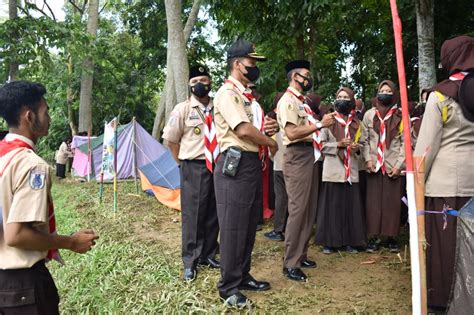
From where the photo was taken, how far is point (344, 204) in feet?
16.1

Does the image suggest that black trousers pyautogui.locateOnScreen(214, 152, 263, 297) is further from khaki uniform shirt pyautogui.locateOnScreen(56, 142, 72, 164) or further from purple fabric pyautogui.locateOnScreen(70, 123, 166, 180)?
khaki uniform shirt pyautogui.locateOnScreen(56, 142, 72, 164)

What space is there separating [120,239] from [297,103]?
10.4 feet

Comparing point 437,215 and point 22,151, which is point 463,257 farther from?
point 22,151

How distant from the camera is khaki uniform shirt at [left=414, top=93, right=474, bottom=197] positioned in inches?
Answer: 117

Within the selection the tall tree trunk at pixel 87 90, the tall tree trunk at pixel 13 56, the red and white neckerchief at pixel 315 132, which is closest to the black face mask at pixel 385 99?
the red and white neckerchief at pixel 315 132

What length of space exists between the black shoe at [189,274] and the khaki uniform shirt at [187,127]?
41.3 inches

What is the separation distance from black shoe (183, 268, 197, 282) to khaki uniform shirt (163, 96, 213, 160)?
3.44 ft

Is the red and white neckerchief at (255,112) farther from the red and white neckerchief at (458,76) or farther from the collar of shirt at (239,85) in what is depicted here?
the red and white neckerchief at (458,76)

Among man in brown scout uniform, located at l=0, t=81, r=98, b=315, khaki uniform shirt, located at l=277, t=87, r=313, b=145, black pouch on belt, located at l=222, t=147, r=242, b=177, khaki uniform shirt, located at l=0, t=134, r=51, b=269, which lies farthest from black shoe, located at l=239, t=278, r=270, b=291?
khaki uniform shirt, located at l=0, t=134, r=51, b=269

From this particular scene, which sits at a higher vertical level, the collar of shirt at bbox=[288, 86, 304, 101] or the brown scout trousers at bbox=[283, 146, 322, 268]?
the collar of shirt at bbox=[288, 86, 304, 101]

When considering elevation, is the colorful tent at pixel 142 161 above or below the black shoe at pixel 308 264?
above

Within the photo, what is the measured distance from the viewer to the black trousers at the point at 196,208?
13.8ft

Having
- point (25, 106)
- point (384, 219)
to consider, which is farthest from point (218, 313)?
point (384, 219)

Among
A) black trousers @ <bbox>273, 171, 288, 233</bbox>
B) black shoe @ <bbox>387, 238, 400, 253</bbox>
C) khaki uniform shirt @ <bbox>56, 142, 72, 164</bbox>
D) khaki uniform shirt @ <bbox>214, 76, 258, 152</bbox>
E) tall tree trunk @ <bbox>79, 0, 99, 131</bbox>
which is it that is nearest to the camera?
khaki uniform shirt @ <bbox>214, 76, 258, 152</bbox>
